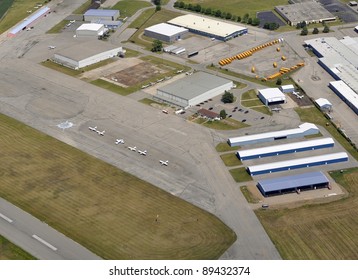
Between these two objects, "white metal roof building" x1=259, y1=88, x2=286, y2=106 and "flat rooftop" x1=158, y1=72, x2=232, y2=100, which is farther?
"flat rooftop" x1=158, y1=72, x2=232, y2=100

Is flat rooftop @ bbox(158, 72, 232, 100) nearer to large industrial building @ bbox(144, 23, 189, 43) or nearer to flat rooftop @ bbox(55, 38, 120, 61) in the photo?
flat rooftop @ bbox(55, 38, 120, 61)

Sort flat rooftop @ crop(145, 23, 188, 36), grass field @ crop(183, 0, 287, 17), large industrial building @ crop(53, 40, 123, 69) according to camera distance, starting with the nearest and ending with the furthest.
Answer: large industrial building @ crop(53, 40, 123, 69)
flat rooftop @ crop(145, 23, 188, 36)
grass field @ crop(183, 0, 287, 17)

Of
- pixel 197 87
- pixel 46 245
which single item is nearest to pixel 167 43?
pixel 197 87

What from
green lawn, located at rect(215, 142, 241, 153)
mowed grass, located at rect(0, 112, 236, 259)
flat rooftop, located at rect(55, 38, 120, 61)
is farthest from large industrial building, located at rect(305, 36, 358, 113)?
flat rooftop, located at rect(55, 38, 120, 61)

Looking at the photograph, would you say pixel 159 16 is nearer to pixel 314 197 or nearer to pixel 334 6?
pixel 334 6

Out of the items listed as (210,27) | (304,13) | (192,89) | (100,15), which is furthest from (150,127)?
(304,13)

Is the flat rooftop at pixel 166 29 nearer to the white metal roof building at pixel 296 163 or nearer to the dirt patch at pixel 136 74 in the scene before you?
the dirt patch at pixel 136 74

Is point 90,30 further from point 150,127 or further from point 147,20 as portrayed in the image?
point 150,127
